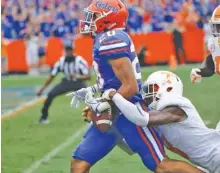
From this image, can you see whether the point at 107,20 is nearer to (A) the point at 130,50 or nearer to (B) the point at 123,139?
(A) the point at 130,50

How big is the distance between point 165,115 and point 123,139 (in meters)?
0.61

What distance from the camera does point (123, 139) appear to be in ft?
21.5

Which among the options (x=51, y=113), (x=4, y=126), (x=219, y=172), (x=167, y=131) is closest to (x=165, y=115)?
(x=167, y=131)

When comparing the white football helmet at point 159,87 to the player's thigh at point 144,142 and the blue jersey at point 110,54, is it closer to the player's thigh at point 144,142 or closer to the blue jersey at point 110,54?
the blue jersey at point 110,54

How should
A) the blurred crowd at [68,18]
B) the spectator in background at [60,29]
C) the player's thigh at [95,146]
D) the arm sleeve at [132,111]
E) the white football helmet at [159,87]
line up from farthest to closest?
the spectator in background at [60,29], the blurred crowd at [68,18], the player's thigh at [95,146], the white football helmet at [159,87], the arm sleeve at [132,111]

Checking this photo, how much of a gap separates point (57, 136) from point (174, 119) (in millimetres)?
5203

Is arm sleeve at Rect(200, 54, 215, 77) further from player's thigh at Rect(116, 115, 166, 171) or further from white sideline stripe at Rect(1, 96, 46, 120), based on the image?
white sideline stripe at Rect(1, 96, 46, 120)

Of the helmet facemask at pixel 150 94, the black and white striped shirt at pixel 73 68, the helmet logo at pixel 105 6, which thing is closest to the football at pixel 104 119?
the helmet facemask at pixel 150 94

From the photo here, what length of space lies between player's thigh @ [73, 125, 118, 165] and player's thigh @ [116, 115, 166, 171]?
0.42 feet

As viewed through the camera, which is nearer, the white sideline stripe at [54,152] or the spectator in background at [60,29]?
the white sideline stripe at [54,152]

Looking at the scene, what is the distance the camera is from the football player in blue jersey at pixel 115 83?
6180mm

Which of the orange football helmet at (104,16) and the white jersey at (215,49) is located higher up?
the orange football helmet at (104,16)

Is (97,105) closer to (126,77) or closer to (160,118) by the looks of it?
(126,77)

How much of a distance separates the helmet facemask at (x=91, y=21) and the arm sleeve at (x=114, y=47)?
0.85ft
